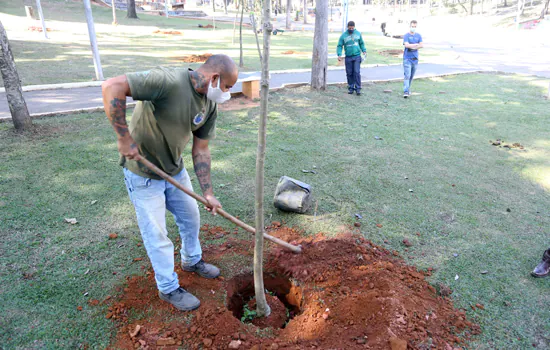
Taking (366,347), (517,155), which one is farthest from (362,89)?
(366,347)

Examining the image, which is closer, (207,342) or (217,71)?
(217,71)

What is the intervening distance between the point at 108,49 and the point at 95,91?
26.0ft

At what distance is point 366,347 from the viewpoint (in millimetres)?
2486


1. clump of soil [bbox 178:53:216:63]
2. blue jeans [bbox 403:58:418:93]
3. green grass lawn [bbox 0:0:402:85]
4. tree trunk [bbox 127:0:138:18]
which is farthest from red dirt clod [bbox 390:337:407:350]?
tree trunk [bbox 127:0:138:18]

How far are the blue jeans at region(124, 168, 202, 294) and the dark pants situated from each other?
7787 mm

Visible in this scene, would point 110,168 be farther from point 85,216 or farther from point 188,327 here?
point 188,327

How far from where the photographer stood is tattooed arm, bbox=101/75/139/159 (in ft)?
7.23

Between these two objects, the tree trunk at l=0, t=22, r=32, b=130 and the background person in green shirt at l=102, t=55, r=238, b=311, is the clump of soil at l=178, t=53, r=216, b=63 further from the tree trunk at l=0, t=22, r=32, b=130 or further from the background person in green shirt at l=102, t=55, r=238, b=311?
the background person in green shirt at l=102, t=55, r=238, b=311

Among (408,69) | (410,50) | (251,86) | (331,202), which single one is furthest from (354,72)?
(331,202)

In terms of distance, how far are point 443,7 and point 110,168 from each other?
74060mm

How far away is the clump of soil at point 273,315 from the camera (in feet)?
9.67

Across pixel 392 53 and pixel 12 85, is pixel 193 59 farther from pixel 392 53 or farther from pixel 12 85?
pixel 392 53

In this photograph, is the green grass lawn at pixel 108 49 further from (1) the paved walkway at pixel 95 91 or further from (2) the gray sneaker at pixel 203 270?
(2) the gray sneaker at pixel 203 270

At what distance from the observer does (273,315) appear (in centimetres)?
305
